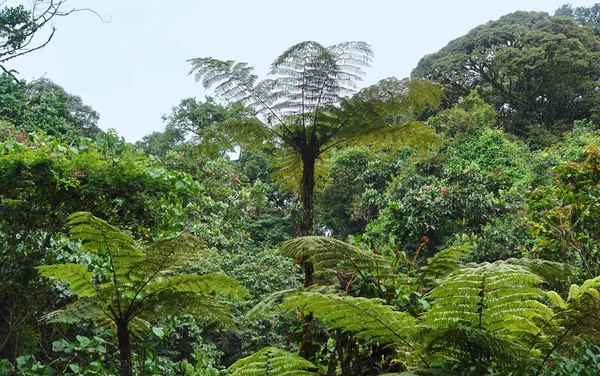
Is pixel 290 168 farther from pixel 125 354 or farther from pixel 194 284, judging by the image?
pixel 125 354

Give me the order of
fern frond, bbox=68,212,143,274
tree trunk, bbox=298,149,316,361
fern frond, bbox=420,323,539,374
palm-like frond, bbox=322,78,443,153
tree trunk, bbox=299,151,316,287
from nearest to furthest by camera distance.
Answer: fern frond, bbox=420,323,539,374 < fern frond, bbox=68,212,143,274 < tree trunk, bbox=298,149,316,361 < tree trunk, bbox=299,151,316,287 < palm-like frond, bbox=322,78,443,153

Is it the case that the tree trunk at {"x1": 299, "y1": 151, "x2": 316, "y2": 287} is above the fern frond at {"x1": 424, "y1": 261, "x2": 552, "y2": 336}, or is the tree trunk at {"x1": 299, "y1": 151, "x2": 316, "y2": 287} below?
above

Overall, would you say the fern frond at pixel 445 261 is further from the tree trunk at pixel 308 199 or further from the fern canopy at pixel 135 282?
the tree trunk at pixel 308 199

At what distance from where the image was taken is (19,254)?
3.18 m

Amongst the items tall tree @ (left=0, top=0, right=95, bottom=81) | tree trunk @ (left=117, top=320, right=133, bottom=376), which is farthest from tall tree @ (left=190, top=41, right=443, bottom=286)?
tree trunk @ (left=117, top=320, right=133, bottom=376)

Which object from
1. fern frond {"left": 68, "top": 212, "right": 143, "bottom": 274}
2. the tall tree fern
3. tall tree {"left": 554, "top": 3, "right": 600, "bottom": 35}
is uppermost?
tall tree {"left": 554, "top": 3, "right": 600, "bottom": 35}

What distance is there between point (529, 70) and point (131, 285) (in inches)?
622

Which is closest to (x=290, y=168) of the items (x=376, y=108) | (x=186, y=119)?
(x=376, y=108)

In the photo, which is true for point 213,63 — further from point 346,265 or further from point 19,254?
point 346,265

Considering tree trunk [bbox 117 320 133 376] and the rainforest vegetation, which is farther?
tree trunk [bbox 117 320 133 376]

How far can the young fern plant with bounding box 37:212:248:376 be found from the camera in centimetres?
214

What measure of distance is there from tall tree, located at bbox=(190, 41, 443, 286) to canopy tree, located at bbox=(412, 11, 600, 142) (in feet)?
41.8

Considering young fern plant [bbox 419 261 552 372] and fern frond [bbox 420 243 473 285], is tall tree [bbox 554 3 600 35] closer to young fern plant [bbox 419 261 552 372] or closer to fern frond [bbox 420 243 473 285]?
fern frond [bbox 420 243 473 285]

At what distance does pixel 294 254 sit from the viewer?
2715mm
